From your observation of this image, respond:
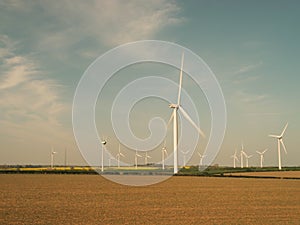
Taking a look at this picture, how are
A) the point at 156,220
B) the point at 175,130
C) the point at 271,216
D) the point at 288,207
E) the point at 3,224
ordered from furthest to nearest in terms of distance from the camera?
the point at 175,130 < the point at 288,207 < the point at 271,216 < the point at 156,220 < the point at 3,224

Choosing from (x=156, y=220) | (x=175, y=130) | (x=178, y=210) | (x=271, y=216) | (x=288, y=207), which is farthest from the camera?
(x=175, y=130)

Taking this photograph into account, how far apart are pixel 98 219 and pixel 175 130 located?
7254cm

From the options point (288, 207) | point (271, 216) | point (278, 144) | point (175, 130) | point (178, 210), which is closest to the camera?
point (271, 216)

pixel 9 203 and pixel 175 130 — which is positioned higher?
pixel 175 130

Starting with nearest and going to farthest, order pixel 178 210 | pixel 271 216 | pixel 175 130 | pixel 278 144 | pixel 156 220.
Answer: pixel 156 220, pixel 271 216, pixel 178 210, pixel 175 130, pixel 278 144

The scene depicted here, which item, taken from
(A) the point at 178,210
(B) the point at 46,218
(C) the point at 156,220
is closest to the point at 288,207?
(A) the point at 178,210

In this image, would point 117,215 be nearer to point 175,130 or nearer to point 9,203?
point 9,203

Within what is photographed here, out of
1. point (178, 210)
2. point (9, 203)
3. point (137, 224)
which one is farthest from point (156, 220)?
point (9, 203)

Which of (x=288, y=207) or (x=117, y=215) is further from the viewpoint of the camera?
(x=288, y=207)

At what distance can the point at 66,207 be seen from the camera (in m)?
30.4

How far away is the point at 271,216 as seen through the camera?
26.2 metres

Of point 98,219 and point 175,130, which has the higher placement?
point 175,130

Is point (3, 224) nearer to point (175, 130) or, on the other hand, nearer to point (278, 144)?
point (175, 130)

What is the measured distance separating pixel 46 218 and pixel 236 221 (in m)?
11.1
